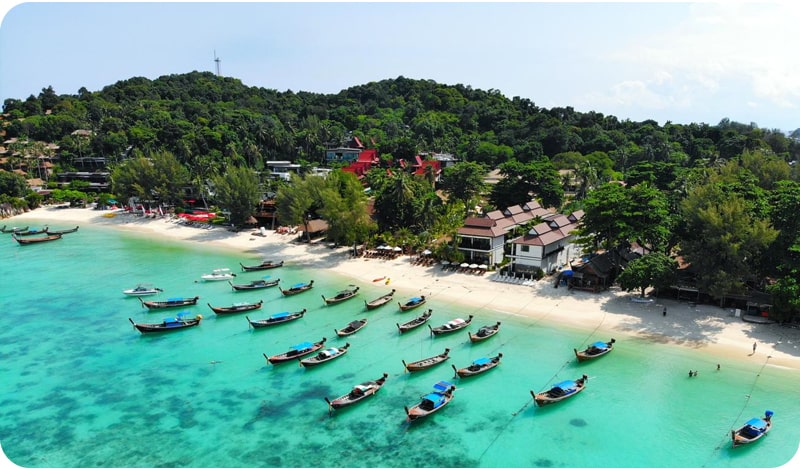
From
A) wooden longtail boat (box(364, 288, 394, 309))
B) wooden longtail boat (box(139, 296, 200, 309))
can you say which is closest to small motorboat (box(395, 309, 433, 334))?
wooden longtail boat (box(364, 288, 394, 309))

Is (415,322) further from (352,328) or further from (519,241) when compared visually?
(519,241)

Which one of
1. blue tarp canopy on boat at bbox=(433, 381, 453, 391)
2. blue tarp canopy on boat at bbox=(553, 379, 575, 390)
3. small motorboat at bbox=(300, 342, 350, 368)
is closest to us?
blue tarp canopy on boat at bbox=(553, 379, 575, 390)

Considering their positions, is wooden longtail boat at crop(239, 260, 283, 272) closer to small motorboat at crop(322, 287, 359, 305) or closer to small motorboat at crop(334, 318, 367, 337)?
small motorboat at crop(322, 287, 359, 305)

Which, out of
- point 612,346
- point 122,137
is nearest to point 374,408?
point 612,346

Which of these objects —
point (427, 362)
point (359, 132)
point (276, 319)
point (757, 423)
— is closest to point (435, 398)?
point (427, 362)

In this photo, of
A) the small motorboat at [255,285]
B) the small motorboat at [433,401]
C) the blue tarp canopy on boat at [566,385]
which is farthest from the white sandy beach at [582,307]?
the small motorboat at [433,401]

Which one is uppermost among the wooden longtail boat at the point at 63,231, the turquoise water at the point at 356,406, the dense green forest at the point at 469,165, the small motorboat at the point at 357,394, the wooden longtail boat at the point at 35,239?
the dense green forest at the point at 469,165

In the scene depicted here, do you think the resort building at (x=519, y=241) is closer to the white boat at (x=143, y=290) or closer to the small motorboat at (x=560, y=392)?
the small motorboat at (x=560, y=392)
